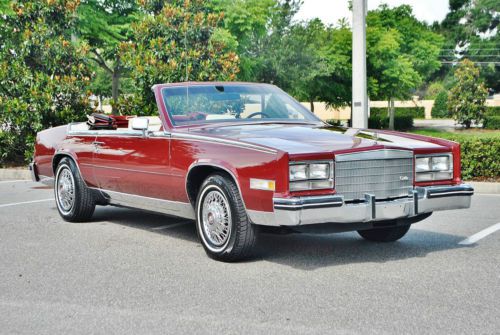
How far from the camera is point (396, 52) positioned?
46.0 meters

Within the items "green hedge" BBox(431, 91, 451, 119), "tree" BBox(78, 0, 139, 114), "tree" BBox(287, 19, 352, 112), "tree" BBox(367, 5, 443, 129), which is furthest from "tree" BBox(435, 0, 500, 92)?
"tree" BBox(78, 0, 139, 114)

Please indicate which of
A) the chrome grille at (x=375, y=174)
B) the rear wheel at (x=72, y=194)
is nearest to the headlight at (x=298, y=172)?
the chrome grille at (x=375, y=174)

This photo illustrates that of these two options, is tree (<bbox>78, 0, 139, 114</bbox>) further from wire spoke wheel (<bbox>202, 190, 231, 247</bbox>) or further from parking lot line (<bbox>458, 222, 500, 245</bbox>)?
wire spoke wheel (<bbox>202, 190, 231, 247</bbox>)

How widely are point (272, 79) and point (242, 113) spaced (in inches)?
1320

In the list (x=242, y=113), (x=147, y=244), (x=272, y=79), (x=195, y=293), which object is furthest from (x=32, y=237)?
(x=272, y=79)

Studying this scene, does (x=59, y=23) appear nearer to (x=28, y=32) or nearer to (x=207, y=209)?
(x=28, y=32)

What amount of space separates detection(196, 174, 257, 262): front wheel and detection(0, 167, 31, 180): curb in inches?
413

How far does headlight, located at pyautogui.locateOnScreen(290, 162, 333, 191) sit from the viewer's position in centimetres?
614

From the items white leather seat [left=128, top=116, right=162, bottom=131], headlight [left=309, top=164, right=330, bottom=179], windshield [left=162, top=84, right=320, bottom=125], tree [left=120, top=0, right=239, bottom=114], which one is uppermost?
tree [left=120, top=0, right=239, bottom=114]

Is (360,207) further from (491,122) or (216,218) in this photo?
(491,122)

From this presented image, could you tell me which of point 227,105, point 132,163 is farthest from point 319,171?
point 132,163

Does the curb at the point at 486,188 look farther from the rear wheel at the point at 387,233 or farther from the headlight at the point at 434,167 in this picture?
the headlight at the point at 434,167

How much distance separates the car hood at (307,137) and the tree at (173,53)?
10214mm

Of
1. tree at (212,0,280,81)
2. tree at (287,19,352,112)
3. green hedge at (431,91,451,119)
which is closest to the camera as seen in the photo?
tree at (212,0,280,81)
